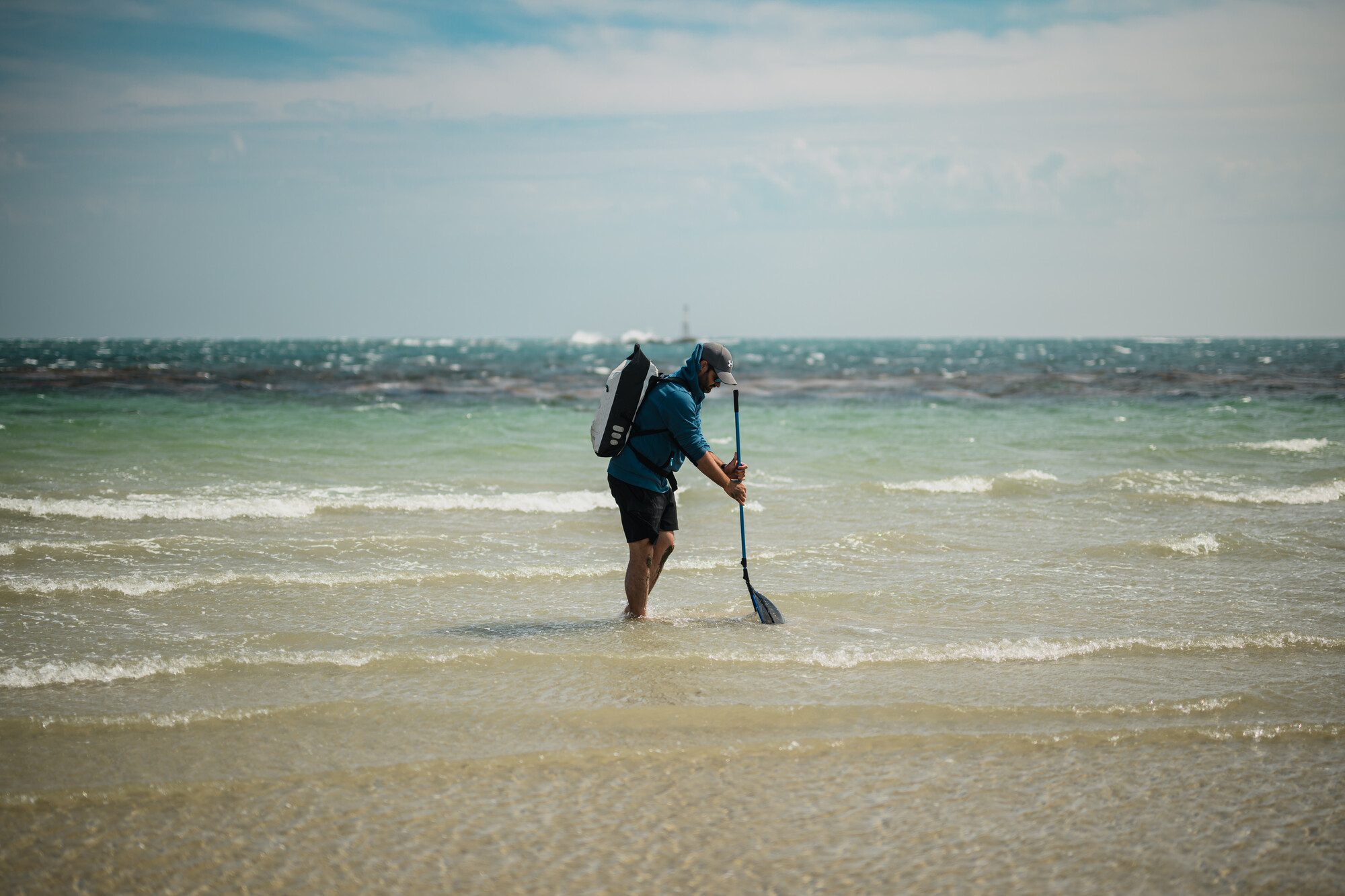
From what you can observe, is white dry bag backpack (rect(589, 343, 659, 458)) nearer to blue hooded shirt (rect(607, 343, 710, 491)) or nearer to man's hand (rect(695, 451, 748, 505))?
blue hooded shirt (rect(607, 343, 710, 491))

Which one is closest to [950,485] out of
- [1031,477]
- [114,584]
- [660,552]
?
[1031,477]

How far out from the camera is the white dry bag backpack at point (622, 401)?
5.68 meters

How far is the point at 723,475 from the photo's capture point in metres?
5.62

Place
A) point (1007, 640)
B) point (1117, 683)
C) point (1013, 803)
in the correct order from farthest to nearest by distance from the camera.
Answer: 1. point (1007, 640)
2. point (1117, 683)
3. point (1013, 803)

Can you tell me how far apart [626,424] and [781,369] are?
51353 millimetres

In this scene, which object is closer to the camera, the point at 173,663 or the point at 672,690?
the point at 672,690

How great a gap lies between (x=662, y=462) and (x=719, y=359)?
77 centimetres

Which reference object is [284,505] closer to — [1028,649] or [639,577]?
[639,577]

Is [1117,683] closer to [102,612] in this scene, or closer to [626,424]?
[626,424]

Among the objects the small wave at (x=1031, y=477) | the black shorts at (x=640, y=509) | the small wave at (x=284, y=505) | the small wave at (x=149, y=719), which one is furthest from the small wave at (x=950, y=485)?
the small wave at (x=149, y=719)

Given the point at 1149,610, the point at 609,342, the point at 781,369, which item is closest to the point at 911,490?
the point at 1149,610

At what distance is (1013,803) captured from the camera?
11.7ft

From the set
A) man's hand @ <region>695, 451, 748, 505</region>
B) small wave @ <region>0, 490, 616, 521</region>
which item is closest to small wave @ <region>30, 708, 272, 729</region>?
man's hand @ <region>695, 451, 748, 505</region>

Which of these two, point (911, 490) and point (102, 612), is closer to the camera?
point (102, 612)
